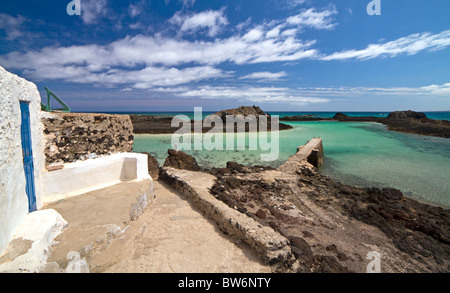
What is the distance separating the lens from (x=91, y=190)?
4.48 meters

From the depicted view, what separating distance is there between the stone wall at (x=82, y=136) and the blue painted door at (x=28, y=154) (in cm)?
61

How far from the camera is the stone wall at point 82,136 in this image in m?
4.16

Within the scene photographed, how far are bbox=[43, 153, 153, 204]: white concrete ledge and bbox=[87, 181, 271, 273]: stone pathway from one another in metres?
1.34

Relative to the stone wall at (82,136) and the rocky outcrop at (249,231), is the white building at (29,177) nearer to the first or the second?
the stone wall at (82,136)

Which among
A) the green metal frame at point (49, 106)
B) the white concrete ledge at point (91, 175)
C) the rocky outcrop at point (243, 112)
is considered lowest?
the white concrete ledge at point (91, 175)

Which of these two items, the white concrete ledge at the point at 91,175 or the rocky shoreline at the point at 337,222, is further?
the white concrete ledge at the point at 91,175

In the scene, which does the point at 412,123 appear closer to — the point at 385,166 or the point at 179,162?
the point at 385,166

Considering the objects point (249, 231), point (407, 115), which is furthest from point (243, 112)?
point (407, 115)

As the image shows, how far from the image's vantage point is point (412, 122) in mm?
39250

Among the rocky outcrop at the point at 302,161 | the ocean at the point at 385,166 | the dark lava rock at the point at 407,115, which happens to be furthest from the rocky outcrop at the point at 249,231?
the dark lava rock at the point at 407,115

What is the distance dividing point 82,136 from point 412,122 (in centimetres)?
5045

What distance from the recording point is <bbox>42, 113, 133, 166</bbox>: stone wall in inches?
164
